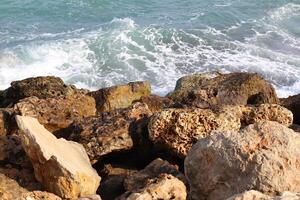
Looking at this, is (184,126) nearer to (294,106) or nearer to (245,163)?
(245,163)

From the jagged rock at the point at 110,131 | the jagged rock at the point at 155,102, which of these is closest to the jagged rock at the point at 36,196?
the jagged rock at the point at 110,131

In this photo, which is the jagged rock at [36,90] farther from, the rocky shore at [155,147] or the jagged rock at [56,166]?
the jagged rock at [56,166]

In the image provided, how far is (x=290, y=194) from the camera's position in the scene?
158 inches

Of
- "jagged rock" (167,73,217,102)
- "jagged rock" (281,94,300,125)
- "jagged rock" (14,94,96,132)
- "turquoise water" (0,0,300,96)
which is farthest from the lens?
"turquoise water" (0,0,300,96)

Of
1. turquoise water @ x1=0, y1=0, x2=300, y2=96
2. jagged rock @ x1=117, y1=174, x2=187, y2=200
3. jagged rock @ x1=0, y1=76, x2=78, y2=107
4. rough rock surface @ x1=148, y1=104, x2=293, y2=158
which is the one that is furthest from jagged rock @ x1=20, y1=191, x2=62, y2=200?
turquoise water @ x1=0, y1=0, x2=300, y2=96

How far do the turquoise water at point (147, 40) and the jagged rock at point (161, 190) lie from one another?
1210cm

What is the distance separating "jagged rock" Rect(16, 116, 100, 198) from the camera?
5297 millimetres

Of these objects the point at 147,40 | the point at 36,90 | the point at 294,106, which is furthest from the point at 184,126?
the point at 147,40

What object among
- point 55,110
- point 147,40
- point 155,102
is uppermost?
point 55,110

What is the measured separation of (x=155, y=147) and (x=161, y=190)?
176cm

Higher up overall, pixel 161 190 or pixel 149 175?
pixel 161 190

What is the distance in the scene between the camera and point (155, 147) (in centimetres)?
656

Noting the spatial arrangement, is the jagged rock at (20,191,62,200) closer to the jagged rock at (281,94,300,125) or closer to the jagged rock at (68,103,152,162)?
the jagged rock at (68,103,152,162)

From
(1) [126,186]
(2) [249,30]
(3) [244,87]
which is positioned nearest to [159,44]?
(2) [249,30]
